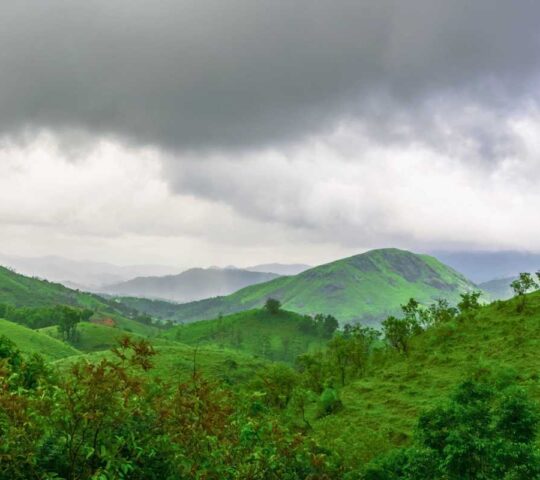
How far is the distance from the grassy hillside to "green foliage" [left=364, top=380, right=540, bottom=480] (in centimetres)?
902

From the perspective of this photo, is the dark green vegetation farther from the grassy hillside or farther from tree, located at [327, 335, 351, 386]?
tree, located at [327, 335, 351, 386]

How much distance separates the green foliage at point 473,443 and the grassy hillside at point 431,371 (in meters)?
9.02

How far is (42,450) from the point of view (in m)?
13.1

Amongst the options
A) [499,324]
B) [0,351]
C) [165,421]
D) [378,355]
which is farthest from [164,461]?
[378,355]

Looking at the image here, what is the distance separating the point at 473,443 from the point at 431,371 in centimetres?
4287

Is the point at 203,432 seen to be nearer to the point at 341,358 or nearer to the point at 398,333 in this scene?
the point at 398,333

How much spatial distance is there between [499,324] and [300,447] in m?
61.6

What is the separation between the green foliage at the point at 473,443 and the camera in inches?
708

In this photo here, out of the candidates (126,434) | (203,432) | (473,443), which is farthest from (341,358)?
(126,434)

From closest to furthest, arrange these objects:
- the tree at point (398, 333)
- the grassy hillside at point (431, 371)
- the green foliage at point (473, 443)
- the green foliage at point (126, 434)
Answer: the green foliage at point (126, 434) < the green foliage at point (473, 443) < the grassy hillside at point (431, 371) < the tree at point (398, 333)

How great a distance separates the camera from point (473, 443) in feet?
61.2

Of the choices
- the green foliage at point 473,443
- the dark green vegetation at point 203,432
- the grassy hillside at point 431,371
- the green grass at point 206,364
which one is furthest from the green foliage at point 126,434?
the green grass at point 206,364

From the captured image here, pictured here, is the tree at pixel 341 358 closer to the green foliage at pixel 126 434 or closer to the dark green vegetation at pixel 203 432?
the dark green vegetation at pixel 203 432

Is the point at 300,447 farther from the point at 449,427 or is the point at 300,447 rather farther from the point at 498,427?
the point at 498,427
